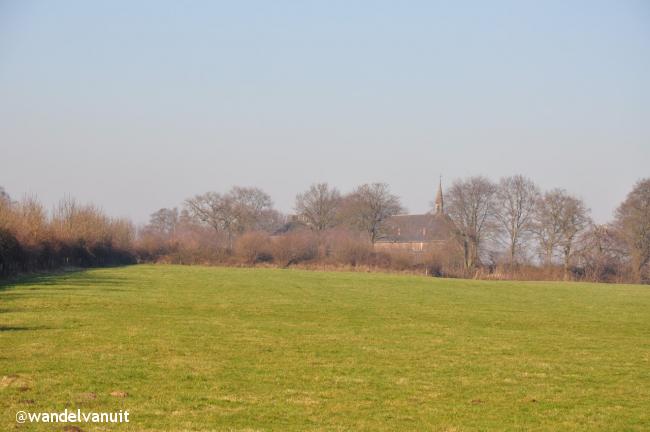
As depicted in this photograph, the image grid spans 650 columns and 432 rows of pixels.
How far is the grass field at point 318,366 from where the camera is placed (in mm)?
10422

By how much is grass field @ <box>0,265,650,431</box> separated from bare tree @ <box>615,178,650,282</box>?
49464 mm

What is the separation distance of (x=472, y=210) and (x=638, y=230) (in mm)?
18747

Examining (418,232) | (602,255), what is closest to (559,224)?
(602,255)

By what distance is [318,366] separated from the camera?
14.4 m

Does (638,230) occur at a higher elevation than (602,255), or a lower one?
higher

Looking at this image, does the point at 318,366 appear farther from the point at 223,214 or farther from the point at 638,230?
the point at 223,214

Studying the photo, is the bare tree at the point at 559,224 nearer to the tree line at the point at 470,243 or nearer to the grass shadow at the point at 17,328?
the tree line at the point at 470,243

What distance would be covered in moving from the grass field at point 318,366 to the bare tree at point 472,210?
5598 centimetres

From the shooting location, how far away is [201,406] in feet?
35.0

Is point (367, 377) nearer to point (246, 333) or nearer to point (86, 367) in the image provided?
point (86, 367)

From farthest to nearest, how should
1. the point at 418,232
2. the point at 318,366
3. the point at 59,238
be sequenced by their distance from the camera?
the point at 418,232 → the point at 59,238 → the point at 318,366

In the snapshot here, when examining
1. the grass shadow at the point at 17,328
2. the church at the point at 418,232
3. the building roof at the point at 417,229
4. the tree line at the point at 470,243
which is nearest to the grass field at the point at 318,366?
the grass shadow at the point at 17,328

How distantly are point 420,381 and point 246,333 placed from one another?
→ 7.20 meters

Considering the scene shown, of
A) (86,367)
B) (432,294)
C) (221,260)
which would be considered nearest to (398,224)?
(221,260)
